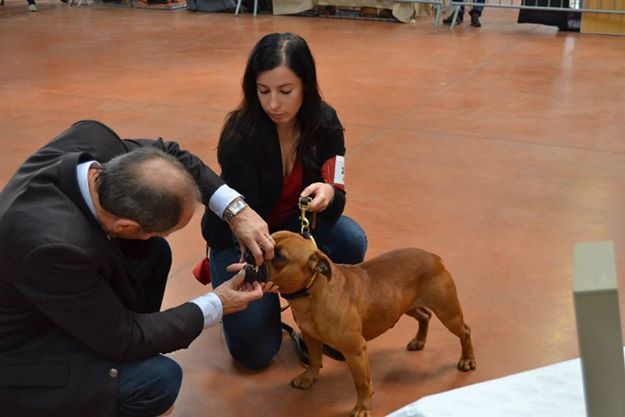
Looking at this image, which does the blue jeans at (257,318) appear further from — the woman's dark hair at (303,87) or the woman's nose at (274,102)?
the woman's nose at (274,102)

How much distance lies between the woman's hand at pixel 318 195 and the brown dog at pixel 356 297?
27cm

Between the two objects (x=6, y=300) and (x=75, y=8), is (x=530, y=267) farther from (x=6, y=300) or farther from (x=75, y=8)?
(x=75, y=8)

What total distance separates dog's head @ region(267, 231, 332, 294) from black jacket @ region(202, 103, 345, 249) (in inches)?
23.7

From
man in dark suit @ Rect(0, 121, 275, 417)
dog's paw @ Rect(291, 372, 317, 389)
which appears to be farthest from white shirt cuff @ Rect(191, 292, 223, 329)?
dog's paw @ Rect(291, 372, 317, 389)

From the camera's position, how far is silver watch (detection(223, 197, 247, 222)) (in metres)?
2.75

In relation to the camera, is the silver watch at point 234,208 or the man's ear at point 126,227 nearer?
the man's ear at point 126,227

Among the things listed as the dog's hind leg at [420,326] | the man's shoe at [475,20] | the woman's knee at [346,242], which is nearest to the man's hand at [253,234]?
the woman's knee at [346,242]

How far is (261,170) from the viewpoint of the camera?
3.08 meters

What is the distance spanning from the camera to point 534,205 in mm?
4605

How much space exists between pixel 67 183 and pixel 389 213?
260cm

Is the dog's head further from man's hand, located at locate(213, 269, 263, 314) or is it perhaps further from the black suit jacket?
the black suit jacket

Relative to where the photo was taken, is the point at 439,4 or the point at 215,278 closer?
the point at 215,278

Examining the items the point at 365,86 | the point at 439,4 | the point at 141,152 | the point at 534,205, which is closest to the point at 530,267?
the point at 534,205

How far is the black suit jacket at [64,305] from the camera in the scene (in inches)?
81.4
